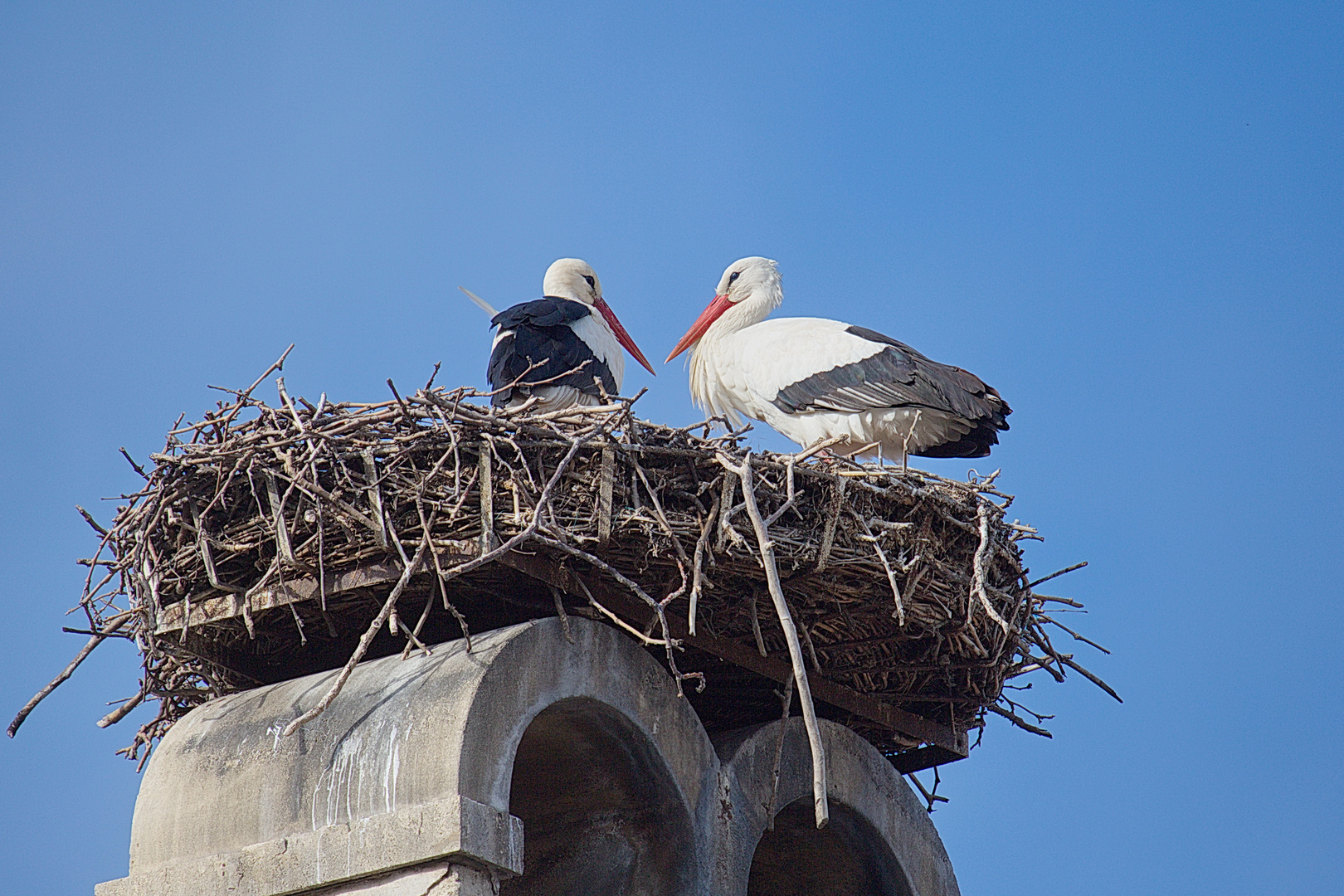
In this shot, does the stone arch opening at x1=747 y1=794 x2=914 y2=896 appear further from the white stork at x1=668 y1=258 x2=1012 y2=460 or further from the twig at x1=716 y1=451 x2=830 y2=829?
the white stork at x1=668 y1=258 x2=1012 y2=460

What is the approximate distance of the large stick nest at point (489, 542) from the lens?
5.05 meters

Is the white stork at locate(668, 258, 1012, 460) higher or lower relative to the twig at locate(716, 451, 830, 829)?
higher

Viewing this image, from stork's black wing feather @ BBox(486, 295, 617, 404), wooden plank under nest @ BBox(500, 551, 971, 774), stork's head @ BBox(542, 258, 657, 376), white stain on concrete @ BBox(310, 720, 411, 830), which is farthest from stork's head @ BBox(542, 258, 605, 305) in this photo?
white stain on concrete @ BBox(310, 720, 411, 830)

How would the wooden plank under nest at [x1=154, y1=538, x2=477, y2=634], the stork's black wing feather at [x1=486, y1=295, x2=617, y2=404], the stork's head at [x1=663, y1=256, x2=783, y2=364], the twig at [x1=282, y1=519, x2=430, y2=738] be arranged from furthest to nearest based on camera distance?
1. the stork's head at [x1=663, y1=256, x2=783, y2=364]
2. the stork's black wing feather at [x1=486, y1=295, x2=617, y2=404]
3. the wooden plank under nest at [x1=154, y1=538, x2=477, y2=634]
4. the twig at [x1=282, y1=519, x2=430, y2=738]

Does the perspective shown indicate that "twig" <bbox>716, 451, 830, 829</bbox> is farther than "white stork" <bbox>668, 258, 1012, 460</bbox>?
No

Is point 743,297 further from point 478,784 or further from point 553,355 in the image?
point 478,784

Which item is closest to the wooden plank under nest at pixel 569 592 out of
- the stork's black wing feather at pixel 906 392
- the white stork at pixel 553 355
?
the stork's black wing feather at pixel 906 392

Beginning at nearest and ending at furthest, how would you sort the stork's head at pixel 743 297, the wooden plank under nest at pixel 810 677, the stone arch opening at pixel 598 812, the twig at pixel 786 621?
the twig at pixel 786 621 → the wooden plank under nest at pixel 810 677 → the stone arch opening at pixel 598 812 → the stork's head at pixel 743 297

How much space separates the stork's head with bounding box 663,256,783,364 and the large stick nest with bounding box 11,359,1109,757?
9.81 ft

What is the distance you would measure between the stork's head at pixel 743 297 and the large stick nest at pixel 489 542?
2.99 meters

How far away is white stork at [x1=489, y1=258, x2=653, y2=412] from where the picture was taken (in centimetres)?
748

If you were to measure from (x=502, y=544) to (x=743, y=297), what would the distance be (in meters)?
4.25

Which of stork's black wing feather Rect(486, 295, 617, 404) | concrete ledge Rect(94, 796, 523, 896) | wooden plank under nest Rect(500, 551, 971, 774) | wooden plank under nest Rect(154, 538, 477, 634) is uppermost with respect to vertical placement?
stork's black wing feather Rect(486, 295, 617, 404)

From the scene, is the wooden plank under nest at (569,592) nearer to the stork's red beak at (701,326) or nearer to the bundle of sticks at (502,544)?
the bundle of sticks at (502,544)
